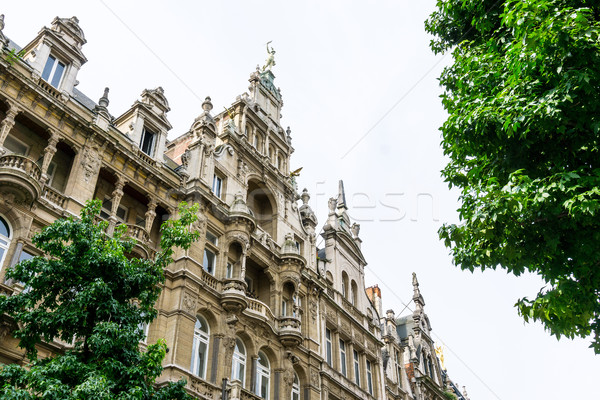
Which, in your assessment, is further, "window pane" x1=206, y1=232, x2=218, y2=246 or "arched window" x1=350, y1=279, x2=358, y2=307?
"arched window" x1=350, y1=279, x2=358, y2=307

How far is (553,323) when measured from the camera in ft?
40.9

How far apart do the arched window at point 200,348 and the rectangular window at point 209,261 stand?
258 centimetres

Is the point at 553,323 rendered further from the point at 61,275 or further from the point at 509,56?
the point at 61,275

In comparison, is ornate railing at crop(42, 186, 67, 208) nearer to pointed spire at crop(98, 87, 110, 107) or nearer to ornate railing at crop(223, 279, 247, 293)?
pointed spire at crop(98, 87, 110, 107)

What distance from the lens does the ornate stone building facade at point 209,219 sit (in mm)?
20141

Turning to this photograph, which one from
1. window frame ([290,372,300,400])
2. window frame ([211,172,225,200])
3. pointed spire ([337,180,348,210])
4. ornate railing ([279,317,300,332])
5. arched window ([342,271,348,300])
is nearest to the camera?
ornate railing ([279,317,300,332])

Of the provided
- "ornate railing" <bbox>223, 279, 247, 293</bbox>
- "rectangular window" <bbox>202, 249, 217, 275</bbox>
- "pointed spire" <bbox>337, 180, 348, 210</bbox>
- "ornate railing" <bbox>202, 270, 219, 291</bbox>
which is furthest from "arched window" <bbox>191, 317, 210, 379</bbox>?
"pointed spire" <bbox>337, 180, 348, 210</bbox>

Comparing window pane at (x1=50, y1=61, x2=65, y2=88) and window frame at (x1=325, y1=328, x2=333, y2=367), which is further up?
window pane at (x1=50, y1=61, x2=65, y2=88)

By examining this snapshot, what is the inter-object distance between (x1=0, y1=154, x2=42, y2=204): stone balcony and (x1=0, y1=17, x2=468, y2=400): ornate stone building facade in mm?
39

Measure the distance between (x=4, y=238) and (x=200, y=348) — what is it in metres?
8.98

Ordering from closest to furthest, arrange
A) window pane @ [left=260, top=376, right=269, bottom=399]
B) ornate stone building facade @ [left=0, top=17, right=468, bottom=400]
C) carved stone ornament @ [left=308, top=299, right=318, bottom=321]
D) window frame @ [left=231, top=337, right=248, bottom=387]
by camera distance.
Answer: ornate stone building facade @ [left=0, top=17, right=468, bottom=400] < window frame @ [left=231, top=337, right=248, bottom=387] < window pane @ [left=260, top=376, right=269, bottom=399] < carved stone ornament @ [left=308, top=299, right=318, bottom=321]

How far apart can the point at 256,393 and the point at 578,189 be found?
17993 millimetres

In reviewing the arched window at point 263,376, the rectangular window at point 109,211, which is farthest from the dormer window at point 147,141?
the arched window at point 263,376

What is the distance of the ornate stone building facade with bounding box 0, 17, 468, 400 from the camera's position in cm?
2014
